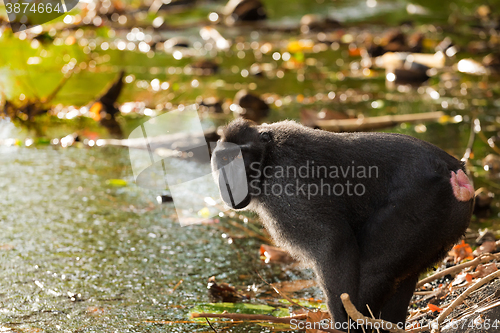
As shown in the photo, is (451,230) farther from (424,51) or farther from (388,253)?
(424,51)

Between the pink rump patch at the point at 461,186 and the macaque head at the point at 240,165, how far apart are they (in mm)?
1169

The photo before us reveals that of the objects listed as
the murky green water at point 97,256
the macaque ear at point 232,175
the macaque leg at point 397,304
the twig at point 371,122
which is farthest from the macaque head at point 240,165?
the twig at point 371,122

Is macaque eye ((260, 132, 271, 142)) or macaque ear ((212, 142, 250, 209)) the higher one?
macaque eye ((260, 132, 271, 142))

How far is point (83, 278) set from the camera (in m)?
4.64

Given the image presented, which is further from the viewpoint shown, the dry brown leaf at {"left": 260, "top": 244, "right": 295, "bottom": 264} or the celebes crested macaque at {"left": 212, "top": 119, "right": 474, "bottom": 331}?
the dry brown leaf at {"left": 260, "top": 244, "right": 295, "bottom": 264}

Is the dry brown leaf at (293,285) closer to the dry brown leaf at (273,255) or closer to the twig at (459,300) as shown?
the dry brown leaf at (273,255)

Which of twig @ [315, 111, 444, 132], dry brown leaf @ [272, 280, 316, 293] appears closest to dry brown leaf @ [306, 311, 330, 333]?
dry brown leaf @ [272, 280, 316, 293]

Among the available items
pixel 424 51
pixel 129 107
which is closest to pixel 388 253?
pixel 129 107

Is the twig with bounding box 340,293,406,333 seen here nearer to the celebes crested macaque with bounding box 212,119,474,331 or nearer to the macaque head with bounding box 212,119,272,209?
the celebes crested macaque with bounding box 212,119,474,331

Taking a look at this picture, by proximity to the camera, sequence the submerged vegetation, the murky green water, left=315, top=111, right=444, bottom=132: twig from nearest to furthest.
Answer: the murky green water → the submerged vegetation → left=315, top=111, right=444, bottom=132: twig

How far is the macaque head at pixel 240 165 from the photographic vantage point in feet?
12.6

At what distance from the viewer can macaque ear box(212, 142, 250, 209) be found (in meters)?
3.83

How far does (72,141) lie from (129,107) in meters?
2.10

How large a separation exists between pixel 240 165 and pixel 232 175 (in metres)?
0.08
